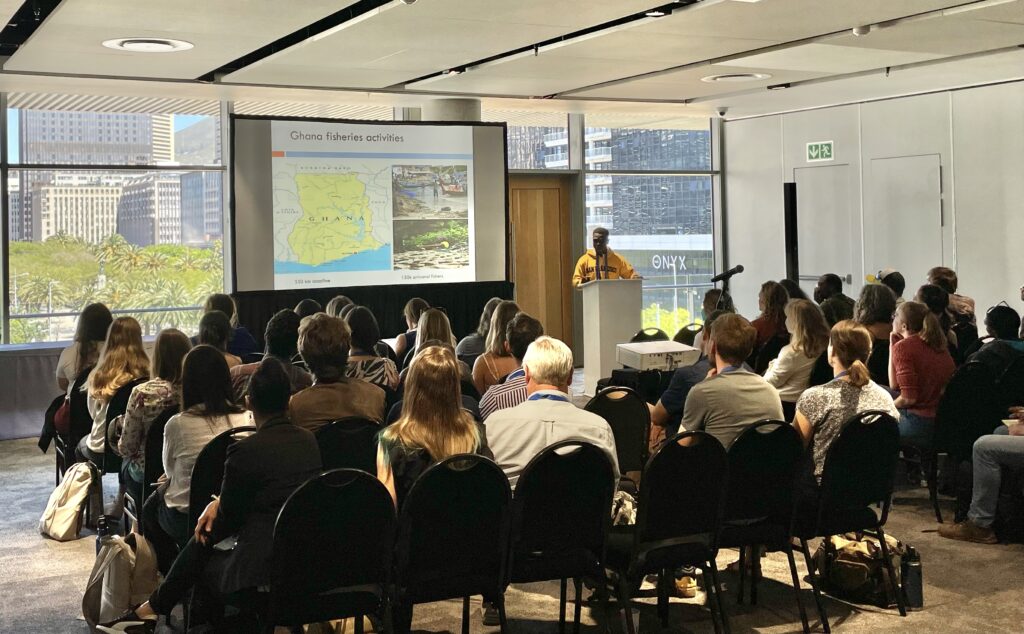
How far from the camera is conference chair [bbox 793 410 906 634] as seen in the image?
13.3 feet

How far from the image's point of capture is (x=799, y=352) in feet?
18.8

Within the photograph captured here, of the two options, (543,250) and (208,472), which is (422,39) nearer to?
(208,472)

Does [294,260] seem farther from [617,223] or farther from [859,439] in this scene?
[859,439]

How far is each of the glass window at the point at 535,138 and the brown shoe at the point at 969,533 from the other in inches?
308

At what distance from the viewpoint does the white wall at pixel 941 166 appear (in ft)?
33.7

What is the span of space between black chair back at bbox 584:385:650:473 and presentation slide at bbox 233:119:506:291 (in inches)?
237

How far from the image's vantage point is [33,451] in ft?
27.1

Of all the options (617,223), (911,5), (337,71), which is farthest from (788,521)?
(617,223)

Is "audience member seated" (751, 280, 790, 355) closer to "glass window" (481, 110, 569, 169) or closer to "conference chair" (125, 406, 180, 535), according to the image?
"conference chair" (125, 406, 180, 535)

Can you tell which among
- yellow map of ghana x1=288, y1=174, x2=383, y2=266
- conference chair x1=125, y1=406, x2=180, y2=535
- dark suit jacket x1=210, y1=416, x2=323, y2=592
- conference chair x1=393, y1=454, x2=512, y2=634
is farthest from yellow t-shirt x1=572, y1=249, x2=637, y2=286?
dark suit jacket x1=210, y1=416, x2=323, y2=592

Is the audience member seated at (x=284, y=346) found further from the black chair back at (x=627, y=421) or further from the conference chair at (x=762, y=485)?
the conference chair at (x=762, y=485)

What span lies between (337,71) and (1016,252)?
681 cm

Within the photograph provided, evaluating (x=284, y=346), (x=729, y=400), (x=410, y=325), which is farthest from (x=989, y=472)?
(x=410, y=325)

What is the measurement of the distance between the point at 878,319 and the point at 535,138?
6757 mm
